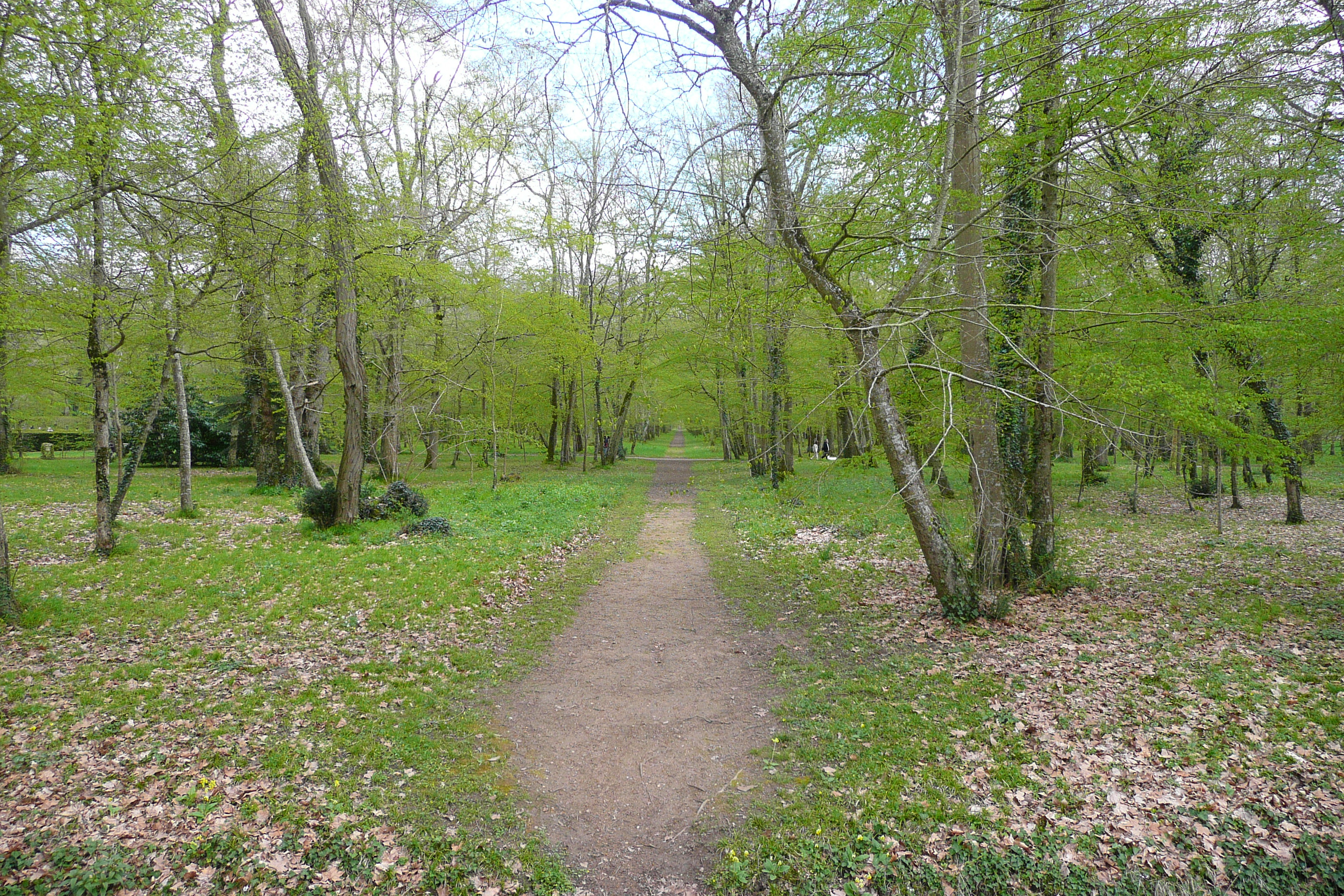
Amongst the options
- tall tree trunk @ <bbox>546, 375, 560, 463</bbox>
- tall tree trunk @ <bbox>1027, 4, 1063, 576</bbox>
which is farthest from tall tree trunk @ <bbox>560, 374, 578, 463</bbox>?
tall tree trunk @ <bbox>1027, 4, 1063, 576</bbox>

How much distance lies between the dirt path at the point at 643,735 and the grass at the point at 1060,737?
29 cm

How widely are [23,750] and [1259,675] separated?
9148 millimetres

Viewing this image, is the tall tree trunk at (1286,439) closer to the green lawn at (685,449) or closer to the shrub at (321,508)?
the shrub at (321,508)

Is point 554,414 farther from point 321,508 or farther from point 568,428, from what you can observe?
point 321,508

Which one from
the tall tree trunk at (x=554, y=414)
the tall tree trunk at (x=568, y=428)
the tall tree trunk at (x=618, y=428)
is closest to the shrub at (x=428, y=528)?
the tall tree trunk at (x=568, y=428)

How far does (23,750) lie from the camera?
12.6 feet

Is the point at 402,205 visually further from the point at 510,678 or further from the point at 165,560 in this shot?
the point at 510,678

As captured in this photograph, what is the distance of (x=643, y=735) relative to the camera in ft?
15.1

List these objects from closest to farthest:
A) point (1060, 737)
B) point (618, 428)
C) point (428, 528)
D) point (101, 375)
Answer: point (1060, 737) → point (101, 375) → point (428, 528) → point (618, 428)

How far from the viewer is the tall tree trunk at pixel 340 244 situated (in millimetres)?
8680

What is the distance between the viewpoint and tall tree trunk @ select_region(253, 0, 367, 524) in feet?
28.5

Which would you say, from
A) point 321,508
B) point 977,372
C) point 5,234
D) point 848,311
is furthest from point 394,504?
point 977,372

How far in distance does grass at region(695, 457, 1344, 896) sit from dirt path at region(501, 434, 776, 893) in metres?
0.29

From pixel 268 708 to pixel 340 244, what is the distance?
7257 mm
